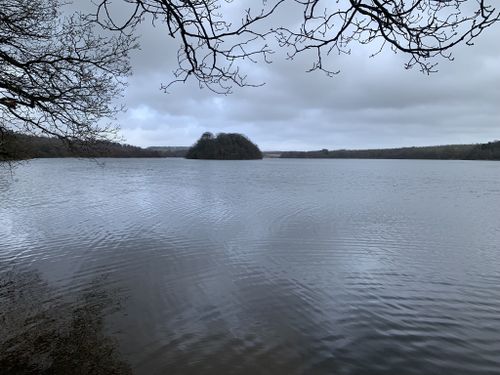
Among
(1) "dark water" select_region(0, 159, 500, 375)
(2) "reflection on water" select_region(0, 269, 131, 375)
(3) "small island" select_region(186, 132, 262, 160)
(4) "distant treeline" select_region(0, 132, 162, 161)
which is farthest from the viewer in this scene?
(3) "small island" select_region(186, 132, 262, 160)

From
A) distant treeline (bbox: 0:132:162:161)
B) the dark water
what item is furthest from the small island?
distant treeline (bbox: 0:132:162:161)

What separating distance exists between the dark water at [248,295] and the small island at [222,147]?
109176 millimetres

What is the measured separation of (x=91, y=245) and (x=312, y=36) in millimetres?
10408

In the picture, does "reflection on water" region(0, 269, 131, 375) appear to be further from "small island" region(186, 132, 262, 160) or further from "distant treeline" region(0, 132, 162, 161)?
"small island" region(186, 132, 262, 160)

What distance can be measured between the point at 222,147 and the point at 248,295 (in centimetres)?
11807

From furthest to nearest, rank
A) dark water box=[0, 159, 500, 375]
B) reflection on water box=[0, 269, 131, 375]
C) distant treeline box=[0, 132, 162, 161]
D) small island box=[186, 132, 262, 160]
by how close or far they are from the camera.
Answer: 1. small island box=[186, 132, 262, 160]
2. distant treeline box=[0, 132, 162, 161]
3. dark water box=[0, 159, 500, 375]
4. reflection on water box=[0, 269, 131, 375]

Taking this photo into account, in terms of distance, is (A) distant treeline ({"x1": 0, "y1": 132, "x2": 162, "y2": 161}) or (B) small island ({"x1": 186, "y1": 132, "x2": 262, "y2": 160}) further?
(B) small island ({"x1": 186, "y1": 132, "x2": 262, "y2": 160})

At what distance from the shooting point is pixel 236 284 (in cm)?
837

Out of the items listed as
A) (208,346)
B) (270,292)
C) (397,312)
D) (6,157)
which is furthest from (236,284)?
(6,157)

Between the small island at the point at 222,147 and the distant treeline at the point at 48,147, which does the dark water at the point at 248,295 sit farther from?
the small island at the point at 222,147

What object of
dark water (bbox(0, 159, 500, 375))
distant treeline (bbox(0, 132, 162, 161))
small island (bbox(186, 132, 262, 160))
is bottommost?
dark water (bbox(0, 159, 500, 375))

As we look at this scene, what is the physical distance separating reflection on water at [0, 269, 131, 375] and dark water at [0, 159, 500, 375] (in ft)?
0.09

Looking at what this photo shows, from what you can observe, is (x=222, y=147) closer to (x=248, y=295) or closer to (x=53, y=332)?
(x=248, y=295)

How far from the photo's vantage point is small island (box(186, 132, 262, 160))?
12488 centimetres
